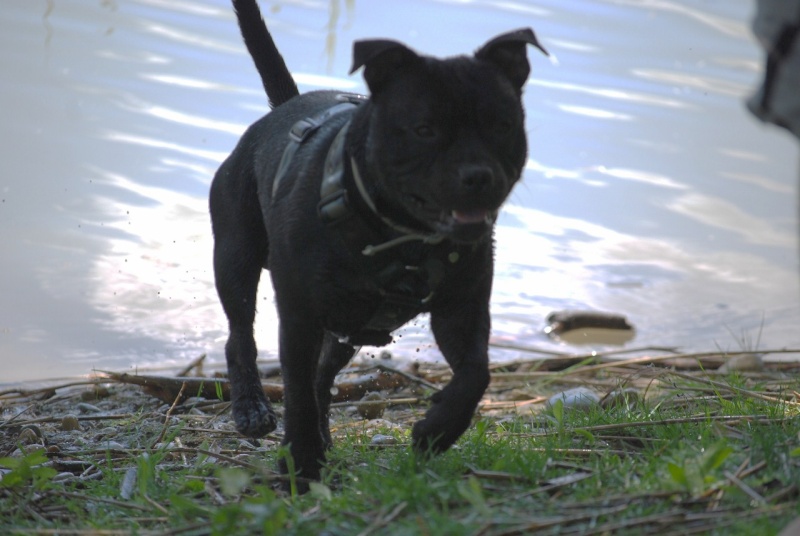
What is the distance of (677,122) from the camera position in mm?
9492

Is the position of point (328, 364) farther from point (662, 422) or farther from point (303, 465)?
point (662, 422)

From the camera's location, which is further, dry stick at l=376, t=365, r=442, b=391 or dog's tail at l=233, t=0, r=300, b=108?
dry stick at l=376, t=365, r=442, b=391

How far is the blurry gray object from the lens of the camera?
279 centimetres

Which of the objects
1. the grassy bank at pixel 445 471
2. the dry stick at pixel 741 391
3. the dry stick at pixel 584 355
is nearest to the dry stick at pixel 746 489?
the grassy bank at pixel 445 471

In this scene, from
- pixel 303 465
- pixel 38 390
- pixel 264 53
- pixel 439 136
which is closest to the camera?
pixel 439 136

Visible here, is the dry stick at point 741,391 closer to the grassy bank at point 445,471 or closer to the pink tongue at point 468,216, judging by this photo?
the grassy bank at point 445,471

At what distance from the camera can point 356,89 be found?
316 inches

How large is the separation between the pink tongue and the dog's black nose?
0.07m

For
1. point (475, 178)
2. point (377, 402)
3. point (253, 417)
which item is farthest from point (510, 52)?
point (377, 402)

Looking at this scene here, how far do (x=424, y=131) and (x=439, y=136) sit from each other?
5 centimetres

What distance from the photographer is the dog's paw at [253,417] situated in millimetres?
4066

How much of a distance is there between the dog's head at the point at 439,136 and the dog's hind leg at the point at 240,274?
3.57 ft

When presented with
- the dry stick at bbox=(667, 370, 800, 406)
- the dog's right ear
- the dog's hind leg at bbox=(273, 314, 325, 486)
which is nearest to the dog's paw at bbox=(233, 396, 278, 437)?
the dog's hind leg at bbox=(273, 314, 325, 486)

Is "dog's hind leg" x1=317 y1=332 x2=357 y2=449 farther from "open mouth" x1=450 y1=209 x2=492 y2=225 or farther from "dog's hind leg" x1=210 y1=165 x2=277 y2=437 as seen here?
"open mouth" x1=450 y1=209 x2=492 y2=225
